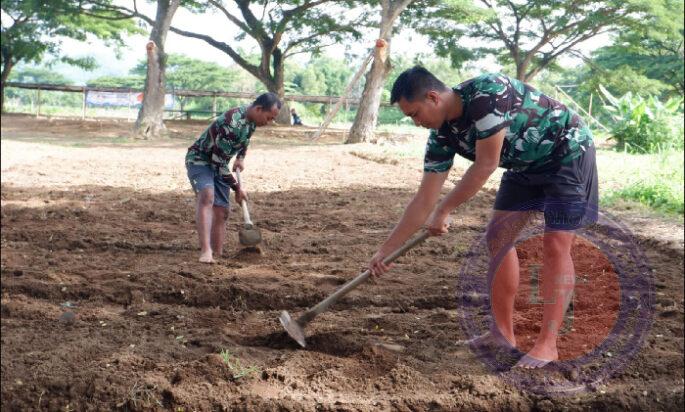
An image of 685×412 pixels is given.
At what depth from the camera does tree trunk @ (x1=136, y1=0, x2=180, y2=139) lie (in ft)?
17.4

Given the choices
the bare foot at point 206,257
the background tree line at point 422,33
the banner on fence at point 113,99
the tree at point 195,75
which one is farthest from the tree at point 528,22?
the banner on fence at point 113,99

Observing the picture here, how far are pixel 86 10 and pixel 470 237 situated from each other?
13.8 ft

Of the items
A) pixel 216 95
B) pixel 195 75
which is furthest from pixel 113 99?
pixel 216 95

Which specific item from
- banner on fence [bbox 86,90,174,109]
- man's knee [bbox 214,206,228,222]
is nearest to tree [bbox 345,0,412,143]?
man's knee [bbox 214,206,228,222]

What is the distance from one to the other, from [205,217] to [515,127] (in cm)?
237

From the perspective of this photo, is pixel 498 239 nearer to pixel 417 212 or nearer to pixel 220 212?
pixel 417 212

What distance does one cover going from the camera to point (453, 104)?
249 cm

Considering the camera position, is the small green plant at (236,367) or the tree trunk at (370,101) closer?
the small green plant at (236,367)

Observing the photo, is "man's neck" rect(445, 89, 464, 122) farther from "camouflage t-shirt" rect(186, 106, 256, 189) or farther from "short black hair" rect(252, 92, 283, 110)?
"camouflage t-shirt" rect(186, 106, 256, 189)

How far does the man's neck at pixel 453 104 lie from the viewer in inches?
97.1

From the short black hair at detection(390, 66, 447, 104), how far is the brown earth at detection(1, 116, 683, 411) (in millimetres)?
816

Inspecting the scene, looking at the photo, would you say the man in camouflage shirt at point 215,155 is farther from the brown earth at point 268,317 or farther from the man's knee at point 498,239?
the man's knee at point 498,239

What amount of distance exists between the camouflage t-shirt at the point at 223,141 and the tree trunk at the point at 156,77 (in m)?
1.25

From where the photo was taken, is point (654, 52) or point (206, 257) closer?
point (206, 257)
